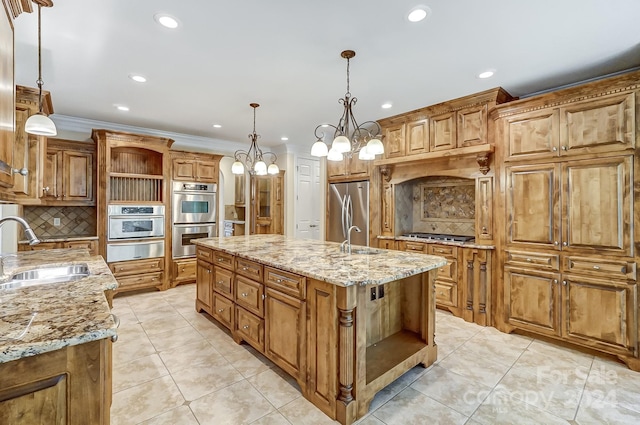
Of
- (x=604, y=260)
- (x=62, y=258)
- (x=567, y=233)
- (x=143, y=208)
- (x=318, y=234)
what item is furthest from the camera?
(x=318, y=234)

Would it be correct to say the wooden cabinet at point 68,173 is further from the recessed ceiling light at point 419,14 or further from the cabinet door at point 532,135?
the cabinet door at point 532,135

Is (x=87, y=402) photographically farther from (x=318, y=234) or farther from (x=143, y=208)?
(x=318, y=234)

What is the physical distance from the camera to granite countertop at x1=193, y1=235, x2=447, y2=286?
1.86 metres

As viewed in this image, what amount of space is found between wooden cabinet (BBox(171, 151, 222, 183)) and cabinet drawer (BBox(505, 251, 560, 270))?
4588 mm

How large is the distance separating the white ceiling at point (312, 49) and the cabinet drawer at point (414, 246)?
1803 mm

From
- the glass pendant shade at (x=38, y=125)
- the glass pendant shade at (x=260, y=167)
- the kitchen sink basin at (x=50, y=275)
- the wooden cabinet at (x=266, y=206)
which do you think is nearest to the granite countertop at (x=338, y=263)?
the glass pendant shade at (x=260, y=167)

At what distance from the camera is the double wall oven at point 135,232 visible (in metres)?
4.34

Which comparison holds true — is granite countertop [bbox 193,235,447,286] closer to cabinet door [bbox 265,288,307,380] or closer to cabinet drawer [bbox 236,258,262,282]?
cabinet drawer [bbox 236,258,262,282]

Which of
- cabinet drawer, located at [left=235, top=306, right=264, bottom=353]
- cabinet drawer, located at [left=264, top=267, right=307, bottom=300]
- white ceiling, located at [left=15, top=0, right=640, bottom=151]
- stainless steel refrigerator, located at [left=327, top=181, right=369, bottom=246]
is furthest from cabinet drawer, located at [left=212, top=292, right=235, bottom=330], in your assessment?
stainless steel refrigerator, located at [left=327, top=181, right=369, bottom=246]

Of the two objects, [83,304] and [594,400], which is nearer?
[83,304]

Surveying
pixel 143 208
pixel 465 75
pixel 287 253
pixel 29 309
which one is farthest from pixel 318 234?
pixel 29 309

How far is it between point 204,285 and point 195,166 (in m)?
2.39

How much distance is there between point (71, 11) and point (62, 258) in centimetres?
185

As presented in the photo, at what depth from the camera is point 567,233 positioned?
2.82 meters
